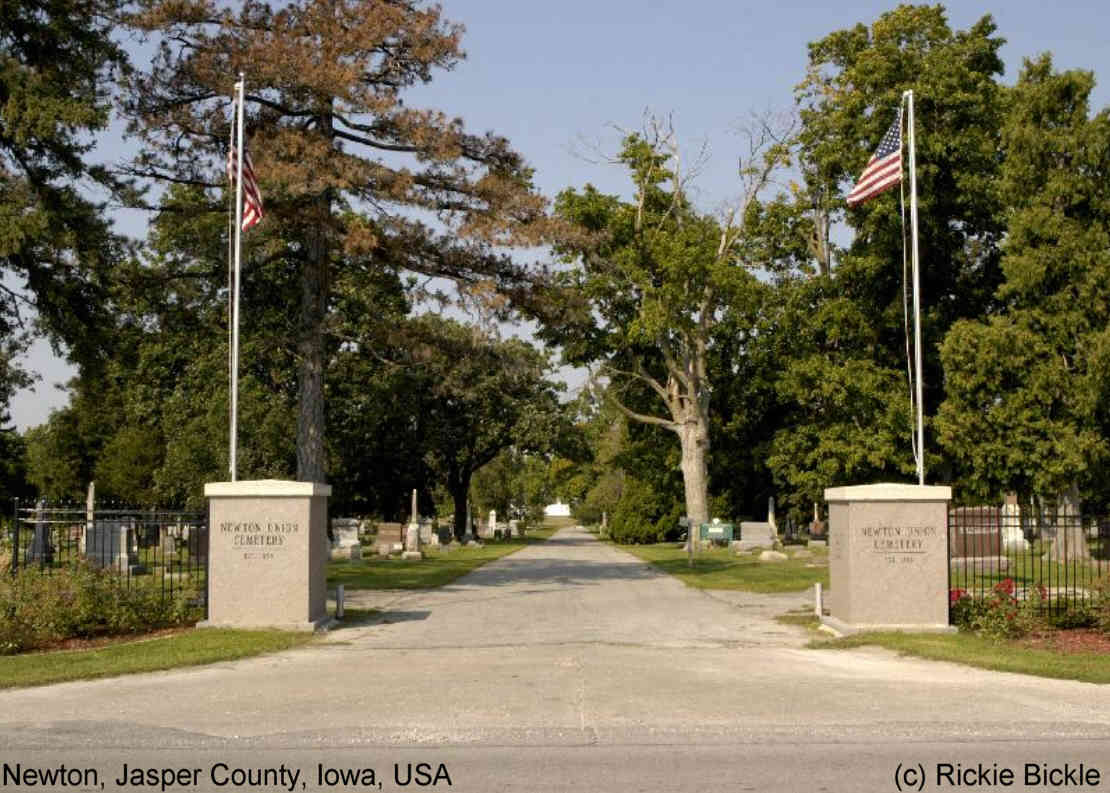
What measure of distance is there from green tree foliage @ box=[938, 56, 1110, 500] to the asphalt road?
917 inches

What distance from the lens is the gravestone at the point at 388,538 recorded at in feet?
142

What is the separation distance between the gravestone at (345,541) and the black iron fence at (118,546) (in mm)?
8919

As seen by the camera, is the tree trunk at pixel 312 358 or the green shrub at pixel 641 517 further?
the green shrub at pixel 641 517

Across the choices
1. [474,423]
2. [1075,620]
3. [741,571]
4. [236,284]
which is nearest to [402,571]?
[741,571]

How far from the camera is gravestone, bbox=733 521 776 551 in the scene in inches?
1697

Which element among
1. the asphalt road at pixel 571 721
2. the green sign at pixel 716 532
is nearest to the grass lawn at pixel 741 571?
the green sign at pixel 716 532

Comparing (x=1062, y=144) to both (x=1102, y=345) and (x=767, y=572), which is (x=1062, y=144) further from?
(x=767, y=572)

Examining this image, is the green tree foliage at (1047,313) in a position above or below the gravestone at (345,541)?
above

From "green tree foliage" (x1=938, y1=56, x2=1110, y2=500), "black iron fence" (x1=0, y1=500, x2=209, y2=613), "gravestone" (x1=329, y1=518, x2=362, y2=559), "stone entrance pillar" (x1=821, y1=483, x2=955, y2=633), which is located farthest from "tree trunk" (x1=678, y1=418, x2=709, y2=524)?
"stone entrance pillar" (x1=821, y1=483, x2=955, y2=633)

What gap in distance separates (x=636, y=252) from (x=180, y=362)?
2049 centimetres

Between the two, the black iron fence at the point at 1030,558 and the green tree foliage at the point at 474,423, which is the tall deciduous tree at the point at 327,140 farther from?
the green tree foliage at the point at 474,423

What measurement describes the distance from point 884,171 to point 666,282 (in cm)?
2537

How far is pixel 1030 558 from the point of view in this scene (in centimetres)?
3098

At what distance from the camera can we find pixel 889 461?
4269cm
